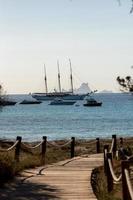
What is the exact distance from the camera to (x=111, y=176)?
53.6 ft

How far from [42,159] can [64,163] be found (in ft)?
5.09

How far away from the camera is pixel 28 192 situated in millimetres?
15844

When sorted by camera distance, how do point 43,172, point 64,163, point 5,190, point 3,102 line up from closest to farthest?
point 5,190, point 43,172, point 64,163, point 3,102

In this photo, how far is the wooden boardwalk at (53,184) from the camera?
15.2 metres

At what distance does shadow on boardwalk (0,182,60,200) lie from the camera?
15055 mm

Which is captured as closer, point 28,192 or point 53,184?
point 28,192

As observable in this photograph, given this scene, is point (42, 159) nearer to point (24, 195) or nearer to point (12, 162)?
point (12, 162)

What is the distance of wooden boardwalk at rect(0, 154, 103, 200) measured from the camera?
49.9ft

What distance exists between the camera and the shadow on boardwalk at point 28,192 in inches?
593

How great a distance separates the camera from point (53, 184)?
57.1 feet

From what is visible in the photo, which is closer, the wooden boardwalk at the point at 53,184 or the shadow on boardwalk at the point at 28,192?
the shadow on boardwalk at the point at 28,192

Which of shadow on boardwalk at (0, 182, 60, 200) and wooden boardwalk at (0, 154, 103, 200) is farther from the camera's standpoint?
wooden boardwalk at (0, 154, 103, 200)

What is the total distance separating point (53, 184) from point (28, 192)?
5.48 feet

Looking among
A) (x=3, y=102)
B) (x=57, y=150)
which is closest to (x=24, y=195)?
(x=57, y=150)
